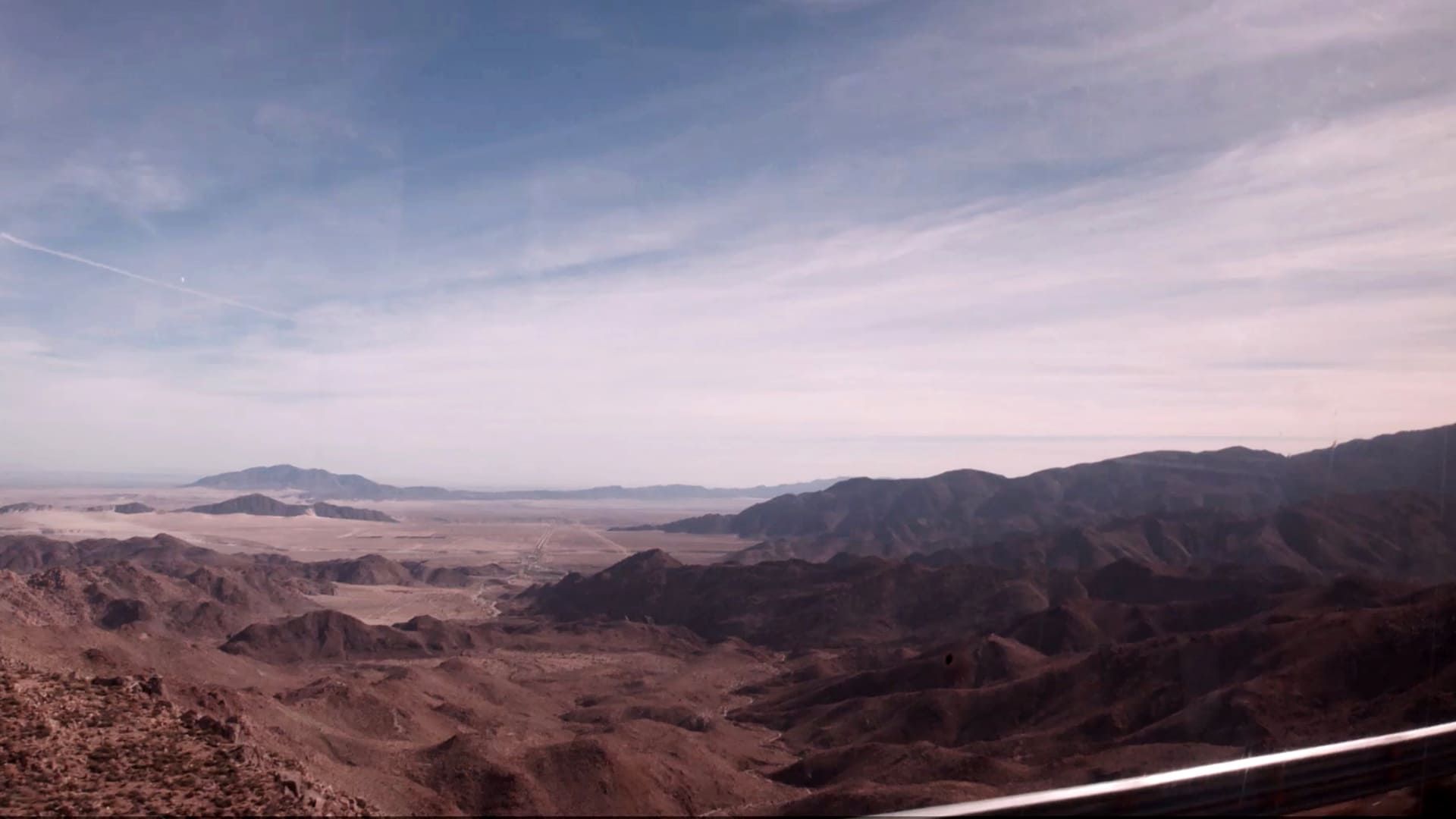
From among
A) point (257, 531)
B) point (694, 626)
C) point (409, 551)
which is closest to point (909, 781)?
point (694, 626)

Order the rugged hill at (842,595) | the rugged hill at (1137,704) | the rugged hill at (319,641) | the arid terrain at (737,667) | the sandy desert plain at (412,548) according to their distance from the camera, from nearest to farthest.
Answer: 1. the arid terrain at (737,667)
2. the rugged hill at (1137,704)
3. the rugged hill at (319,641)
4. the rugged hill at (842,595)
5. the sandy desert plain at (412,548)

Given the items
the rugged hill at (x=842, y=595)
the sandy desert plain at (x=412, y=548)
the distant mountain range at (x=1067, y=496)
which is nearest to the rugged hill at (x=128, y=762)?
the rugged hill at (x=842, y=595)

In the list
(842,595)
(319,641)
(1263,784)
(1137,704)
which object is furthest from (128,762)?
(842,595)

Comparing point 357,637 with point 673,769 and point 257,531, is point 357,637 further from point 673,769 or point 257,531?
point 257,531

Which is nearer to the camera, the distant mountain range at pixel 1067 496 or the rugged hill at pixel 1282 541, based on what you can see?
Result: the rugged hill at pixel 1282 541

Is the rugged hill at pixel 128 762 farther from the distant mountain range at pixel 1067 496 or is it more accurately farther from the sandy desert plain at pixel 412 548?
the distant mountain range at pixel 1067 496

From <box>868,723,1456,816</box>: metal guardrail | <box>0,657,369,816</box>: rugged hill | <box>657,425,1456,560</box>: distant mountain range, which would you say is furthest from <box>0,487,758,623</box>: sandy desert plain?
<box>868,723,1456,816</box>: metal guardrail
